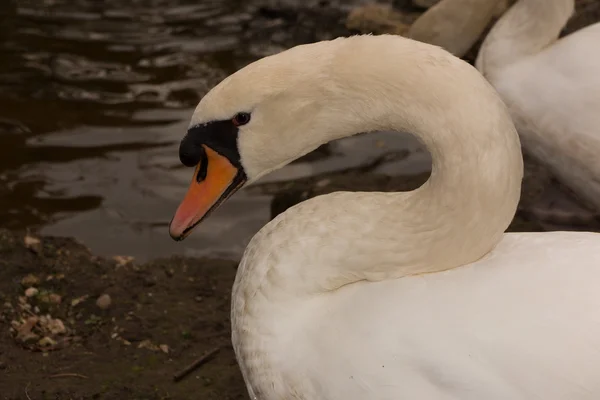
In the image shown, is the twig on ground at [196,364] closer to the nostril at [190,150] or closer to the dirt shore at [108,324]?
the dirt shore at [108,324]

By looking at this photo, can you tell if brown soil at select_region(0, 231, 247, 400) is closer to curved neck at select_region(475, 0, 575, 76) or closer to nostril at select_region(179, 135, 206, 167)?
nostril at select_region(179, 135, 206, 167)

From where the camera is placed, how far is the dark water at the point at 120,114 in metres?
4.60

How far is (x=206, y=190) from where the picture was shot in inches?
94.0

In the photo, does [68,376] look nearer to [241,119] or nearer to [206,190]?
[206,190]

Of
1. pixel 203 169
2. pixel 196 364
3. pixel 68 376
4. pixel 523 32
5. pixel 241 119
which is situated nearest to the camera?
pixel 241 119

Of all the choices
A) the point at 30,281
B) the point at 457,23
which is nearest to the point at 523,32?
the point at 457,23

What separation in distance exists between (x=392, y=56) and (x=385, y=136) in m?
3.36

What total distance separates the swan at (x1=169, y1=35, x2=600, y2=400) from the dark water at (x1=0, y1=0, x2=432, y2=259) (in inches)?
80.6

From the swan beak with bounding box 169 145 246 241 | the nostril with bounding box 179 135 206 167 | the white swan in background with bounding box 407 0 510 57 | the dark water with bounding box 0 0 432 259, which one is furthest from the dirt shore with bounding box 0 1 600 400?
the white swan in background with bounding box 407 0 510 57

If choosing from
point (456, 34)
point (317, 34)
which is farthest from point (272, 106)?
point (317, 34)

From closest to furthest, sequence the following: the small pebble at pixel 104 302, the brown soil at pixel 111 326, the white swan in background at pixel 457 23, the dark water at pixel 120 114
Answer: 1. the brown soil at pixel 111 326
2. the small pebble at pixel 104 302
3. the dark water at pixel 120 114
4. the white swan in background at pixel 457 23

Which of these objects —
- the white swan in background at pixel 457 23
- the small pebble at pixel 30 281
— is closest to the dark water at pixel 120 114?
the small pebble at pixel 30 281

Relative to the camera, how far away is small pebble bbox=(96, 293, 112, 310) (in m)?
3.74

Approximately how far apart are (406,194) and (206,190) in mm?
515
